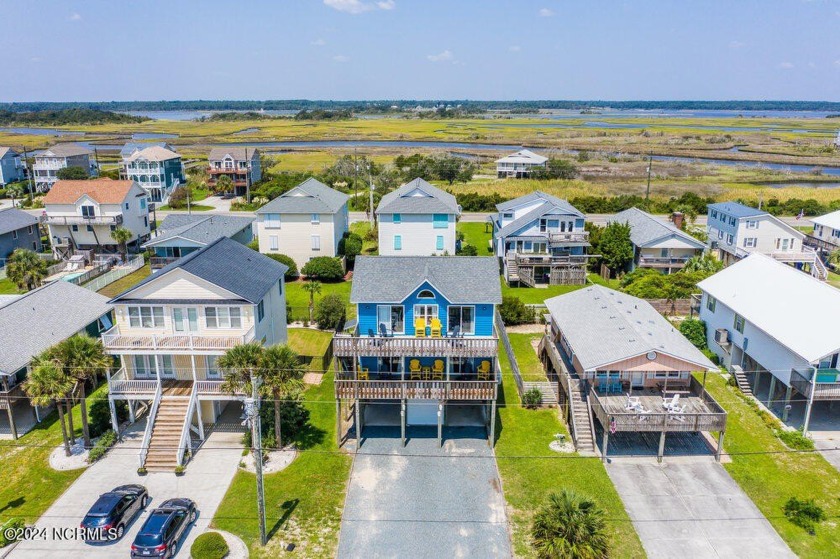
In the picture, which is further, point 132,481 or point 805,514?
point 132,481

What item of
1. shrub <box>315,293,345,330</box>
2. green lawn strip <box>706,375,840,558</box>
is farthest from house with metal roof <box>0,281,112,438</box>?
green lawn strip <box>706,375,840,558</box>

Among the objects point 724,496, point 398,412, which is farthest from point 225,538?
point 724,496

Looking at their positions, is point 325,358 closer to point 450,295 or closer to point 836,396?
point 450,295

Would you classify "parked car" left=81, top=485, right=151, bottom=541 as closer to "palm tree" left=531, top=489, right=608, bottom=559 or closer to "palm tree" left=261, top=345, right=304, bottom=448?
"palm tree" left=261, top=345, right=304, bottom=448

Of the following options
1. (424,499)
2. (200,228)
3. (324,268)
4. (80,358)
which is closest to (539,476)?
(424,499)

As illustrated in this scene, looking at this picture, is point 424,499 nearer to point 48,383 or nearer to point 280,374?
point 280,374

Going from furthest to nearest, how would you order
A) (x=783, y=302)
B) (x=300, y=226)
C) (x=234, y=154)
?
(x=234, y=154) < (x=300, y=226) < (x=783, y=302)

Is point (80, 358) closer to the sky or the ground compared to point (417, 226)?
closer to the ground
